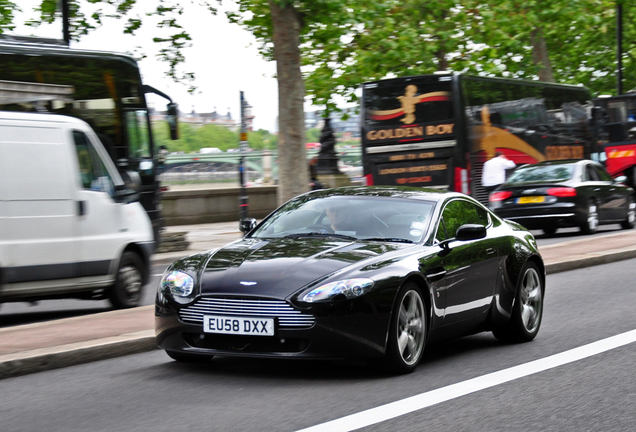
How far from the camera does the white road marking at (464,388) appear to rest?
523cm

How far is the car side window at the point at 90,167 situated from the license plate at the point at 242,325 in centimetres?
468

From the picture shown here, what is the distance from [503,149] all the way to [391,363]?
19.9 meters

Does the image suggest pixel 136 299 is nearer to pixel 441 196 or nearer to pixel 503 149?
pixel 441 196

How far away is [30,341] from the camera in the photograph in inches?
308

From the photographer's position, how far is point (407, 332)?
6.68 meters

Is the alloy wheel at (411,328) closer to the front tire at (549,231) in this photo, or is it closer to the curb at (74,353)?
the curb at (74,353)

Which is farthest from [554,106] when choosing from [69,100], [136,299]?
[136,299]

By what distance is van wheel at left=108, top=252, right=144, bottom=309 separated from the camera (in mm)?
11297

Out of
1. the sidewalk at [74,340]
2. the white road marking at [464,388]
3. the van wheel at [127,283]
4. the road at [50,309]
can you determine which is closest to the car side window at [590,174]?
the road at [50,309]

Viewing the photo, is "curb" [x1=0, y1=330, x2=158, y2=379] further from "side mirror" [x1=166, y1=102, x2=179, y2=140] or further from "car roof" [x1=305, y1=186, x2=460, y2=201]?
"side mirror" [x1=166, y1=102, x2=179, y2=140]

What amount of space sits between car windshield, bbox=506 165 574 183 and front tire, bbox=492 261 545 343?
13290 mm

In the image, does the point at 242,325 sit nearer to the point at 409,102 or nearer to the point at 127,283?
the point at 127,283

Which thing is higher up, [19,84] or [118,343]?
[19,84]

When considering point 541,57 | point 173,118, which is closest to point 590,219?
point 173,118
